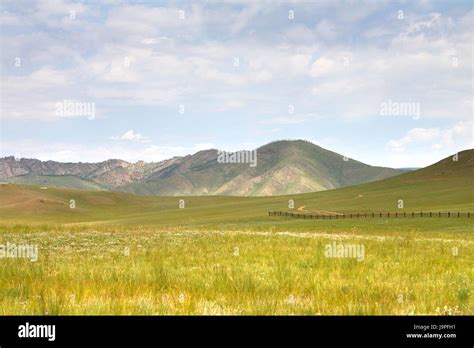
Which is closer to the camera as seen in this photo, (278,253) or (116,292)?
(116,292)

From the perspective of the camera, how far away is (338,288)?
36.6 feet

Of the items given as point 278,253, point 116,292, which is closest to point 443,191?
point 278,253

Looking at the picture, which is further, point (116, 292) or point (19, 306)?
point (116, 292)
